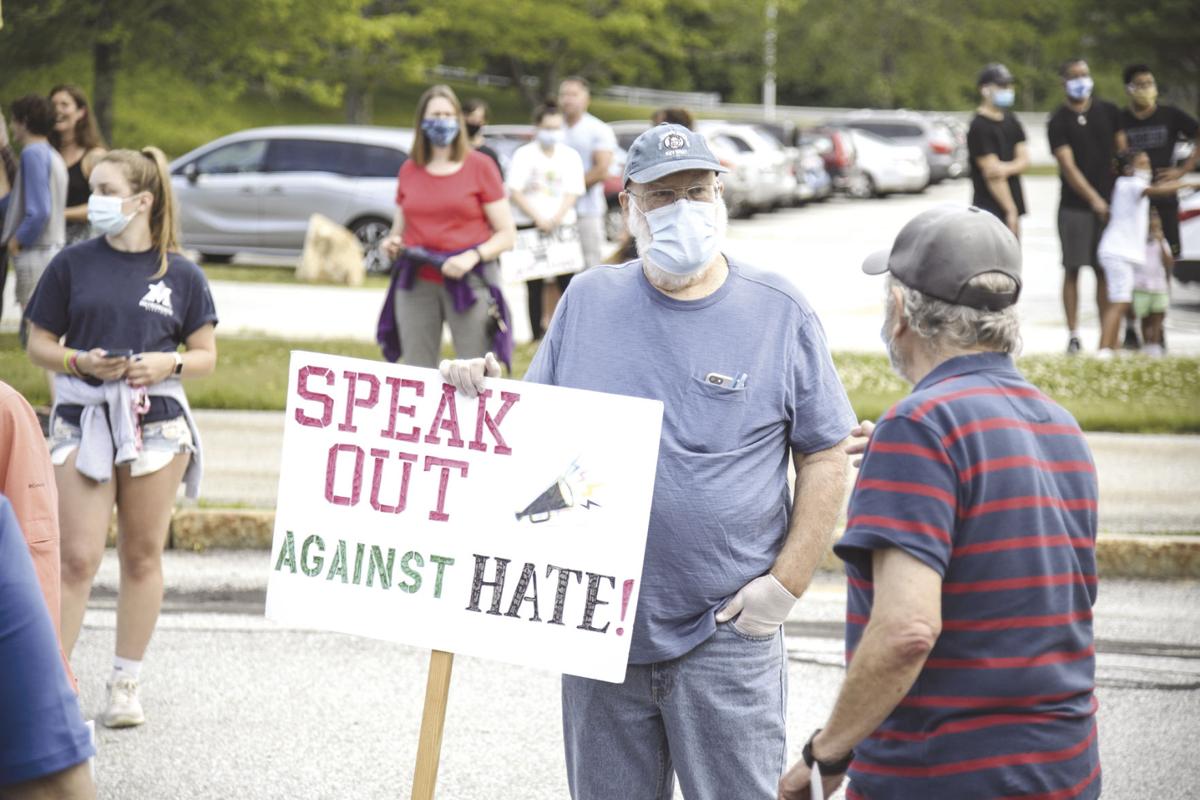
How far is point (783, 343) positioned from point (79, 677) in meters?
3.71

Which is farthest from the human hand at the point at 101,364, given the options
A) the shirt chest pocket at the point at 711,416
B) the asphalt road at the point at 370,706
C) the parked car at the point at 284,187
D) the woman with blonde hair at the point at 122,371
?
the parked car at the point at 284,187

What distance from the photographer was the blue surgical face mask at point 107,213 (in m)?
5.17

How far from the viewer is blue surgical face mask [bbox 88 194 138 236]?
5168 millimetres

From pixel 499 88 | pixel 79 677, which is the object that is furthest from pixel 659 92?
pixel 79 677

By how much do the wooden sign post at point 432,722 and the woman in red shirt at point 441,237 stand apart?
490cm

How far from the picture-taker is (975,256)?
105 inches

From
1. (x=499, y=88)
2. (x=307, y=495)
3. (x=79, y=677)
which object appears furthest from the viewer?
(x=499, y=88)

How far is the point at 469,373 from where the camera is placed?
3.56 metres

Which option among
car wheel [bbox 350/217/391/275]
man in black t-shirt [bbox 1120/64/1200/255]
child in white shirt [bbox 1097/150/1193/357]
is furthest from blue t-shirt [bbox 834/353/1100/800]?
car wheel [bbox 350/217/391/275]

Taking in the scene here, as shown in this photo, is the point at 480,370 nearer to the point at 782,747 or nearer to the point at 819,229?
the point at 782,747

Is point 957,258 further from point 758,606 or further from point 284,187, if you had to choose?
point 284,187

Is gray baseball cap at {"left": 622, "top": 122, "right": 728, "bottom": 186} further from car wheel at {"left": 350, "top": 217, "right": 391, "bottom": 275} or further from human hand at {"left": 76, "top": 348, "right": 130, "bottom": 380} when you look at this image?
car wheel at {"left": 350, "top": 217, "right": 391, "bottom": 275}

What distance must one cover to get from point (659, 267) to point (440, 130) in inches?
204

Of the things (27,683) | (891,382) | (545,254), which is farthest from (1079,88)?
(27,683)
